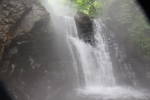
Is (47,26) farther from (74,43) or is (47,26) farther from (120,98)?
(120,98)

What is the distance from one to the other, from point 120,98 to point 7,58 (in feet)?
26.2

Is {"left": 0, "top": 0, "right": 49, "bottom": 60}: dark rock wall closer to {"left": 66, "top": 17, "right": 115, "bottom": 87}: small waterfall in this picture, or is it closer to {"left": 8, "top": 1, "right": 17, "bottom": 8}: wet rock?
{"left": 8, "top": 1, "right": 17, "bottom": 8}: wet rock

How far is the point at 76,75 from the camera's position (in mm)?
11430

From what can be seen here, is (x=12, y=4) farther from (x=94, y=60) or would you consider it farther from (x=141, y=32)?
(x=141, y=32)

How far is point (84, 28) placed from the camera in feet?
44.4

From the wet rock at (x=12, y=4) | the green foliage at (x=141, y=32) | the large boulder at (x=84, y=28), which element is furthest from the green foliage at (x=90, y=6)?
the wet rock at (x=12, y=4)

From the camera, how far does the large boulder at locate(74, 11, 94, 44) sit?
13.2 meters

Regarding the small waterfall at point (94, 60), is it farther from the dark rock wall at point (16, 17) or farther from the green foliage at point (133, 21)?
the dark rock wall at point (16, 17)

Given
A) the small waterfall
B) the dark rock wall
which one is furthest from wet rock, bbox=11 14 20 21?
the small waterfall

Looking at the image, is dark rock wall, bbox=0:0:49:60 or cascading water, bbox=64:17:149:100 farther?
cascading water, bbox=64:17:149:100

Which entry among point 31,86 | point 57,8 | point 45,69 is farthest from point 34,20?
point 57,8

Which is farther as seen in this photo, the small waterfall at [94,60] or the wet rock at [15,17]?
the small waterfall at [94,60]

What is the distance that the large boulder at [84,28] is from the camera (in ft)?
43.3

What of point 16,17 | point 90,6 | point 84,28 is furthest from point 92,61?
point 90,6
